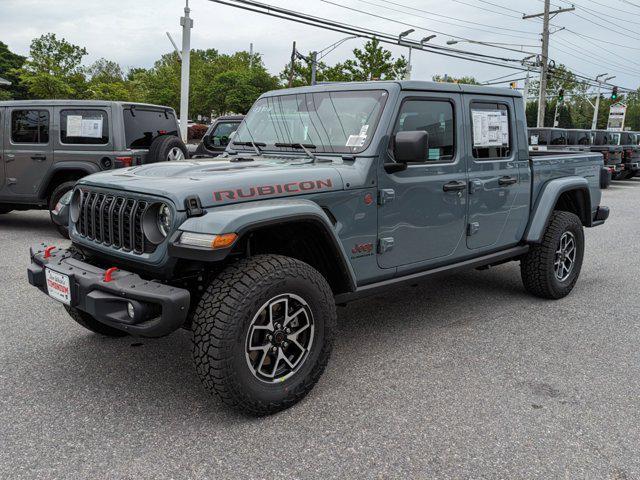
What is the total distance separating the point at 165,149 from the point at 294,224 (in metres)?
5.38

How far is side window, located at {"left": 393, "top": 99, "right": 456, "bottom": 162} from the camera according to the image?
382 centimetres

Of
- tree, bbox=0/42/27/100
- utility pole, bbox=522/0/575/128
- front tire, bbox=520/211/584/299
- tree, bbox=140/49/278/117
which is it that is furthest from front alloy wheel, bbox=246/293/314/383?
tree, bbox=0/42/27/100

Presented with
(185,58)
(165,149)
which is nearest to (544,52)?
(185,58)

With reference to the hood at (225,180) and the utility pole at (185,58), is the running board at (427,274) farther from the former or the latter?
the utility pole at (185,58)

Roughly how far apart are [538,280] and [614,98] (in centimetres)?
3948

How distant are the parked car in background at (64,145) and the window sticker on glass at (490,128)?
497cm

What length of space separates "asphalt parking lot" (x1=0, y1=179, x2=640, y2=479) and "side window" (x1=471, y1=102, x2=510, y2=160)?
1379 mm

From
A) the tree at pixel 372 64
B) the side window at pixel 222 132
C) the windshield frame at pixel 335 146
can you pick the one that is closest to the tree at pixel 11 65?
the tree at pixel 372 64

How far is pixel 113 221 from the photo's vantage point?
3166 mm

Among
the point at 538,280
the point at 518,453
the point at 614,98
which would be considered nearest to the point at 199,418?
the point at 518,453

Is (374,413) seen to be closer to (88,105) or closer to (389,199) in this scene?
(389,199)

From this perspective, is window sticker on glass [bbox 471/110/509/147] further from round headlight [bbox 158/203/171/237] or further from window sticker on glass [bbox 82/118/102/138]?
window sticker on glass [bbox 82/118/102/138]

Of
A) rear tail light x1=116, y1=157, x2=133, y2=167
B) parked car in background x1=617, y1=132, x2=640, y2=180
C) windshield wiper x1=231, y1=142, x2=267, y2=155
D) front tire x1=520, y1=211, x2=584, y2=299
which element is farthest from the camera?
parked car in background x1=617, y1=132, x2=640, y2=180

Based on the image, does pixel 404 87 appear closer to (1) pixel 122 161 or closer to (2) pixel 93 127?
(1) pixel 122 161
